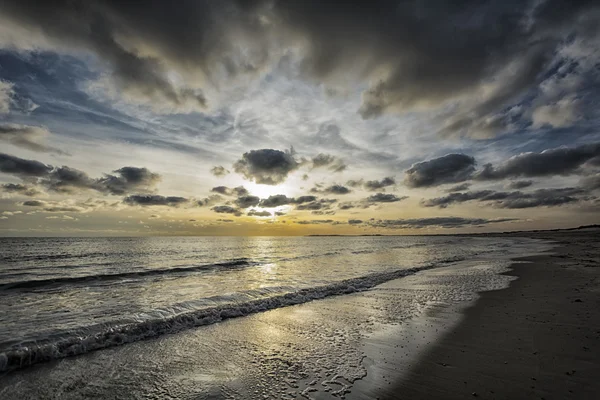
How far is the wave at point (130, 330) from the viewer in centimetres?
799

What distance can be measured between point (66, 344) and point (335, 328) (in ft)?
27.7

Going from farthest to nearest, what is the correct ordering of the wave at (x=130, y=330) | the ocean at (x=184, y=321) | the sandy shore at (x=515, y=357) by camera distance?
the wave at (x=130, y=330)
the ocean at (x=184, y=321)
the sandy shore at (x=515, y=357)

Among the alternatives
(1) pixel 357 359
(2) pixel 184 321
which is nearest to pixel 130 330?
(2) pixel 184 321

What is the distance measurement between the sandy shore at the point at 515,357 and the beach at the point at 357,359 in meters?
0.03

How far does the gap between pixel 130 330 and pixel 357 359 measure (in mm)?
7799

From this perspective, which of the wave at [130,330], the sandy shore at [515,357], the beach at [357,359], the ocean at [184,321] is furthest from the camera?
the wave at [130,330]

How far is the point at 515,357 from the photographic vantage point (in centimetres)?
690

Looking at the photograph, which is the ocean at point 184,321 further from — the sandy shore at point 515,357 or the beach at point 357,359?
the sandy shore at point 515,357

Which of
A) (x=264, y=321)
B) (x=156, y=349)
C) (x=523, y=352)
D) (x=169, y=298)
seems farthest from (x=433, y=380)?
(x=169, y=298)

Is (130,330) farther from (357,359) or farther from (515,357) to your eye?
(515,357)

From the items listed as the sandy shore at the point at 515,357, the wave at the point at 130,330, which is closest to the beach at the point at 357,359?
the sandy shore at the point at 515,357

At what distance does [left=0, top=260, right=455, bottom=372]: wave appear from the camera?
26.2 feet

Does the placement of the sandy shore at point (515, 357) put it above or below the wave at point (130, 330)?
above

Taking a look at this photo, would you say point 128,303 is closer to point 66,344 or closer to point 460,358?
point 66,344
